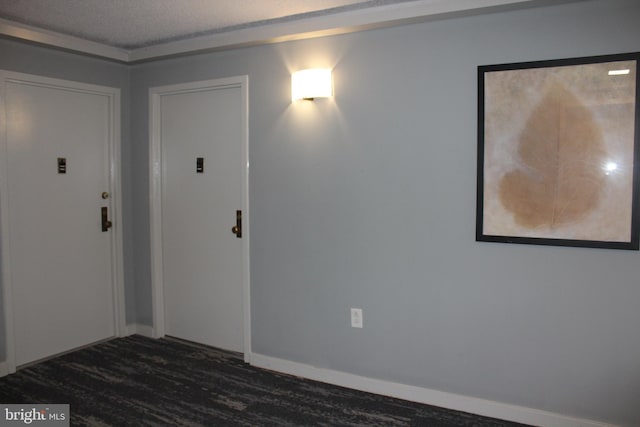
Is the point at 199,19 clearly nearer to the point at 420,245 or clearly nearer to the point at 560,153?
the point at 420,245

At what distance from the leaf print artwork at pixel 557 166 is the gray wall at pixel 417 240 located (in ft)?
0.64

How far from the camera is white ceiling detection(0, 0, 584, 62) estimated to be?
2.73 meters

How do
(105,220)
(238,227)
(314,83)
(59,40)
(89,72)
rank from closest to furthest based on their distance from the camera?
(314,83)
(59,40)
(238,227)
(89,72)
(105,220)

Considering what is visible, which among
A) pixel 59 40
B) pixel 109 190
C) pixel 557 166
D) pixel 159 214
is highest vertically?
pixel 59 40

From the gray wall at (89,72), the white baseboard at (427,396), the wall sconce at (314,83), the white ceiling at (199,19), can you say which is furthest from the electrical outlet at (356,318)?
the gray wall at (89,72)

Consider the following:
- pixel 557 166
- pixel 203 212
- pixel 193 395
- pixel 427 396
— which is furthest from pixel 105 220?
pixel 557 166

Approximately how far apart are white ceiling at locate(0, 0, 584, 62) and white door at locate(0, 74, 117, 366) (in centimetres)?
41

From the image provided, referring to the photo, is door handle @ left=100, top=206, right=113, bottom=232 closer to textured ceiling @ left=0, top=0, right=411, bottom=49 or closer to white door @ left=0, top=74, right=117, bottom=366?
white door @ left=0, top=74, right=117, bottom=366

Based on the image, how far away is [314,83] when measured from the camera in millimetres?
3049

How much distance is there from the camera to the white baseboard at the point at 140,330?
4094mm

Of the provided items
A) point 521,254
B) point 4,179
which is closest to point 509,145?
point 521,254

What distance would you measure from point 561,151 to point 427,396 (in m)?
1.57

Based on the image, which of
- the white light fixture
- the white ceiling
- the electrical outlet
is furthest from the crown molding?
the white light fixture

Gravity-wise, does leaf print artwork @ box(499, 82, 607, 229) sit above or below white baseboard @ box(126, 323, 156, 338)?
above
